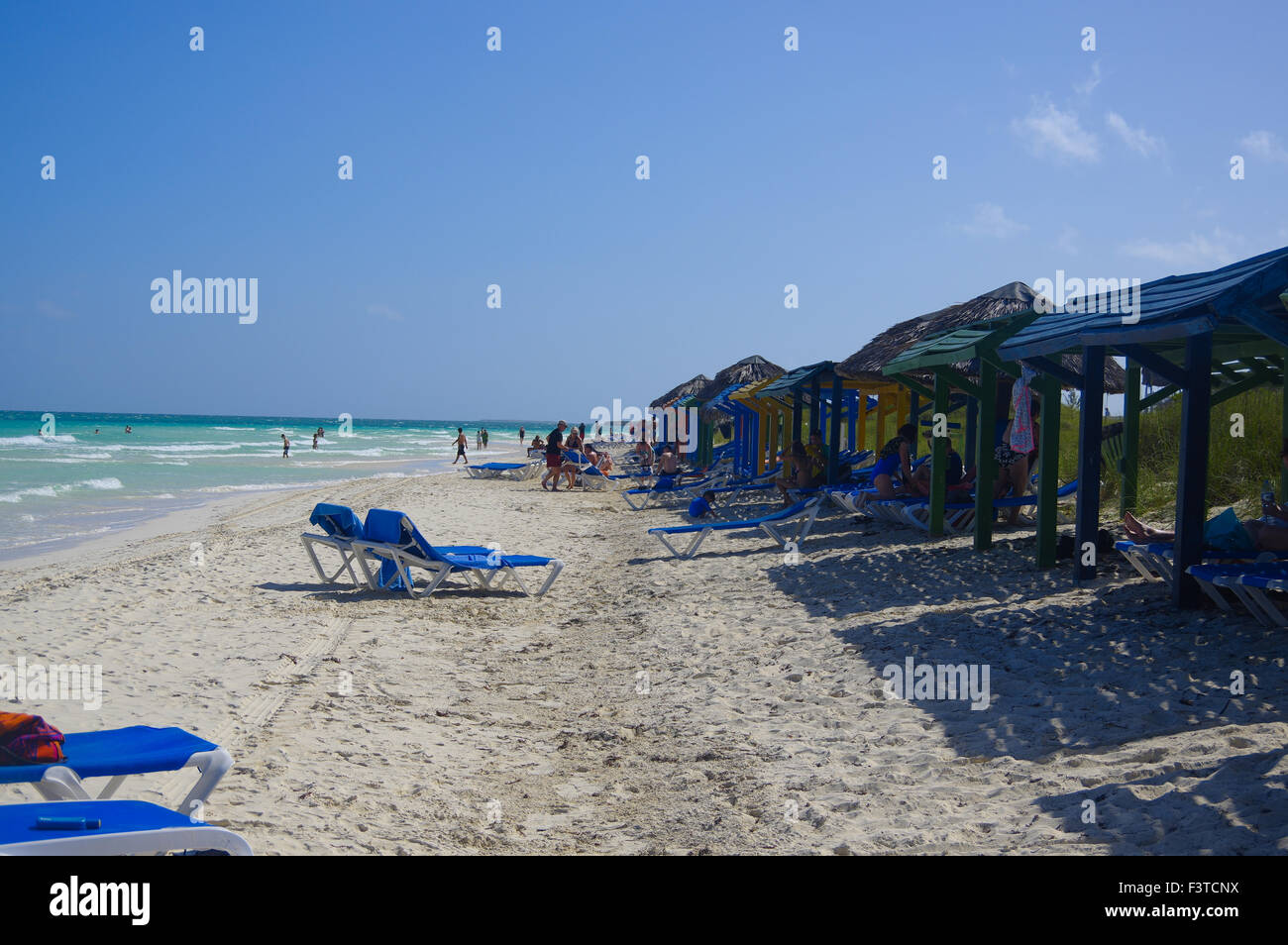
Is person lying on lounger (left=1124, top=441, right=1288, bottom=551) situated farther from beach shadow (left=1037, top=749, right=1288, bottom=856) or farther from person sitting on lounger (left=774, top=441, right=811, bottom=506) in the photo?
person sitting on lounger (left=774, top=441, right=811, bottom=506)

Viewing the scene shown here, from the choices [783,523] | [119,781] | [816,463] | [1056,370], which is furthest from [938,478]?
[119,781]

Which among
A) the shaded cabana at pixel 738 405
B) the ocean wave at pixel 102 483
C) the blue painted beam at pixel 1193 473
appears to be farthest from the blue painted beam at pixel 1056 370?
the ocean wave at pixel 102 483

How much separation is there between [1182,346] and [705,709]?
4974 mm

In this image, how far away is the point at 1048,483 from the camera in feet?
22.0

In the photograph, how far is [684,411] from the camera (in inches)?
1148

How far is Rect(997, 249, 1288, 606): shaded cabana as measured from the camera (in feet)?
13.2

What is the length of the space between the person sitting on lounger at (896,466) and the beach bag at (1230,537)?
180 inches

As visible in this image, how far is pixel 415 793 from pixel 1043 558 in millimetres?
4901

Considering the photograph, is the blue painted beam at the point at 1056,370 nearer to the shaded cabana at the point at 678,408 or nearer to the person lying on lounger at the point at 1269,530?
the person lying on lounger at the point at 1269,530

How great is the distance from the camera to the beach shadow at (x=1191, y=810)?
2.55 meters

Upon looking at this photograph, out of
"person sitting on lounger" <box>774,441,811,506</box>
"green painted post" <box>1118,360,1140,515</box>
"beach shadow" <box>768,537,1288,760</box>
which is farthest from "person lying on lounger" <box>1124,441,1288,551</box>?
"person sitting on lounger" <box>774,441,811,506</box>

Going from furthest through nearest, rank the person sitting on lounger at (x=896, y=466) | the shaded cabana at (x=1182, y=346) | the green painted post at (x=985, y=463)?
the person sitting on lounger at (x=896, y=466) < the green painted post at (x=985, y=463) < the shaded cabana at (x=1182, y=346)

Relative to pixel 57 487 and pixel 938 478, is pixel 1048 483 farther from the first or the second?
pixel 57 487

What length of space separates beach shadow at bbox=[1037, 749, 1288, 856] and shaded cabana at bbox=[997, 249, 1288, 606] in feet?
5.94
